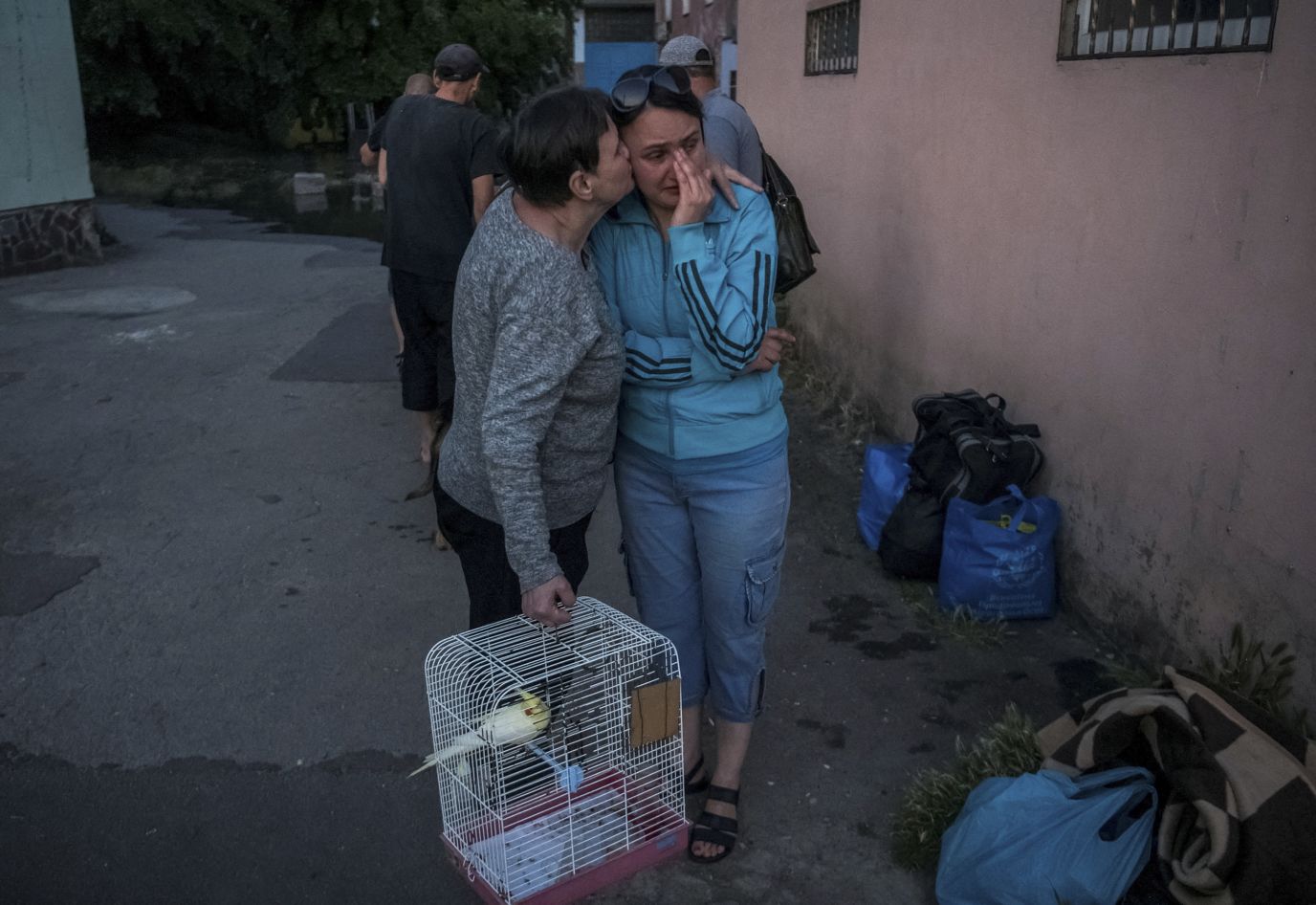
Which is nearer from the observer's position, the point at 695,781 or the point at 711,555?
the point at 711,555

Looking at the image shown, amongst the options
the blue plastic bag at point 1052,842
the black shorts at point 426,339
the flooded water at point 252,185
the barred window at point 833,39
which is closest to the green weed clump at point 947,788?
the blue plastic bag at point 1052,842

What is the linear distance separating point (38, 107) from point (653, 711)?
10471mm

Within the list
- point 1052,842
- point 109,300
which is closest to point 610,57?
point 109,300

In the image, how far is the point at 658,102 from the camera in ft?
8.24

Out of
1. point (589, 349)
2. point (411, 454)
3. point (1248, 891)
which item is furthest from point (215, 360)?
point (1248, 891)

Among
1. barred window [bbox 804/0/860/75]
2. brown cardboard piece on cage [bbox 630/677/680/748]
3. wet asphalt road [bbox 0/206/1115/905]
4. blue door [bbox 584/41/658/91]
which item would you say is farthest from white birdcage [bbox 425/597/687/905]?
blue door [bbox 584/41/658/91]

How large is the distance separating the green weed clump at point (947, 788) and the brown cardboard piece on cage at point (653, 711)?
772 mm

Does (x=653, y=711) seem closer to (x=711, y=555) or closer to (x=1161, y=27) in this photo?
(x=711, y=555)

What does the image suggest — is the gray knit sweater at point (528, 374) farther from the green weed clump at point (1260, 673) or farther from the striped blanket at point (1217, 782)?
the green weed clump at point (1260, 673)

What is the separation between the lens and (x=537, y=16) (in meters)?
24.7

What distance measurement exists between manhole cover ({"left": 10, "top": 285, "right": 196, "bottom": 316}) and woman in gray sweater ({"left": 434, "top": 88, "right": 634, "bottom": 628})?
788 centimetres

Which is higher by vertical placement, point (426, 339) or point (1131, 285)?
point (1131, 285)

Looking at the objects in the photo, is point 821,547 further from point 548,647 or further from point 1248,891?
point 1248,891

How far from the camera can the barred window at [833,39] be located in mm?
6668
